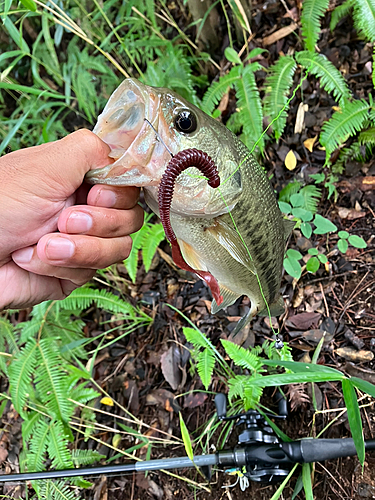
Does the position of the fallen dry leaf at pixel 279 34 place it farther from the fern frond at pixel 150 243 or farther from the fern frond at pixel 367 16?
the fern frond at pixel 150 243

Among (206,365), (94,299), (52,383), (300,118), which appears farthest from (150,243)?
(300,118)

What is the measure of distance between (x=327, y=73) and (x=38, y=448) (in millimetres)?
3515

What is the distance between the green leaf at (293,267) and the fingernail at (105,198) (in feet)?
4.37

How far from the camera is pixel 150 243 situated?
2979mm

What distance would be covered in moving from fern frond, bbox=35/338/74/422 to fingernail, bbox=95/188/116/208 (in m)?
1.79

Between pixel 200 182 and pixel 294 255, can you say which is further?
pixel 294 255

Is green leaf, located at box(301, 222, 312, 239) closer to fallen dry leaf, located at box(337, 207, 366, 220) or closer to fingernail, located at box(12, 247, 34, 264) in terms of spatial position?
fallen dry leaf, located at box(337, 207, 366, 220)

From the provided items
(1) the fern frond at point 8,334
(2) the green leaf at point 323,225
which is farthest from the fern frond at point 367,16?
(1) the fern frond at point 8,334

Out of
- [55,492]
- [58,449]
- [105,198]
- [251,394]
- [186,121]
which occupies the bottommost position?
[55,492]

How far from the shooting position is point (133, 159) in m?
1.50

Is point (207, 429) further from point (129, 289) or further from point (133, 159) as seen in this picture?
point (133, 159)

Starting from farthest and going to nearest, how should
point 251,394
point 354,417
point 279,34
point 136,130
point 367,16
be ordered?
point 279,34 < point 367,16 < point 251,394 < point 136,130 < point 354,417

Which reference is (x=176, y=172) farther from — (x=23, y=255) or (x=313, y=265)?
(x=313, y=265)

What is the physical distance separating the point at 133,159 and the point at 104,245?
1.65 feet
